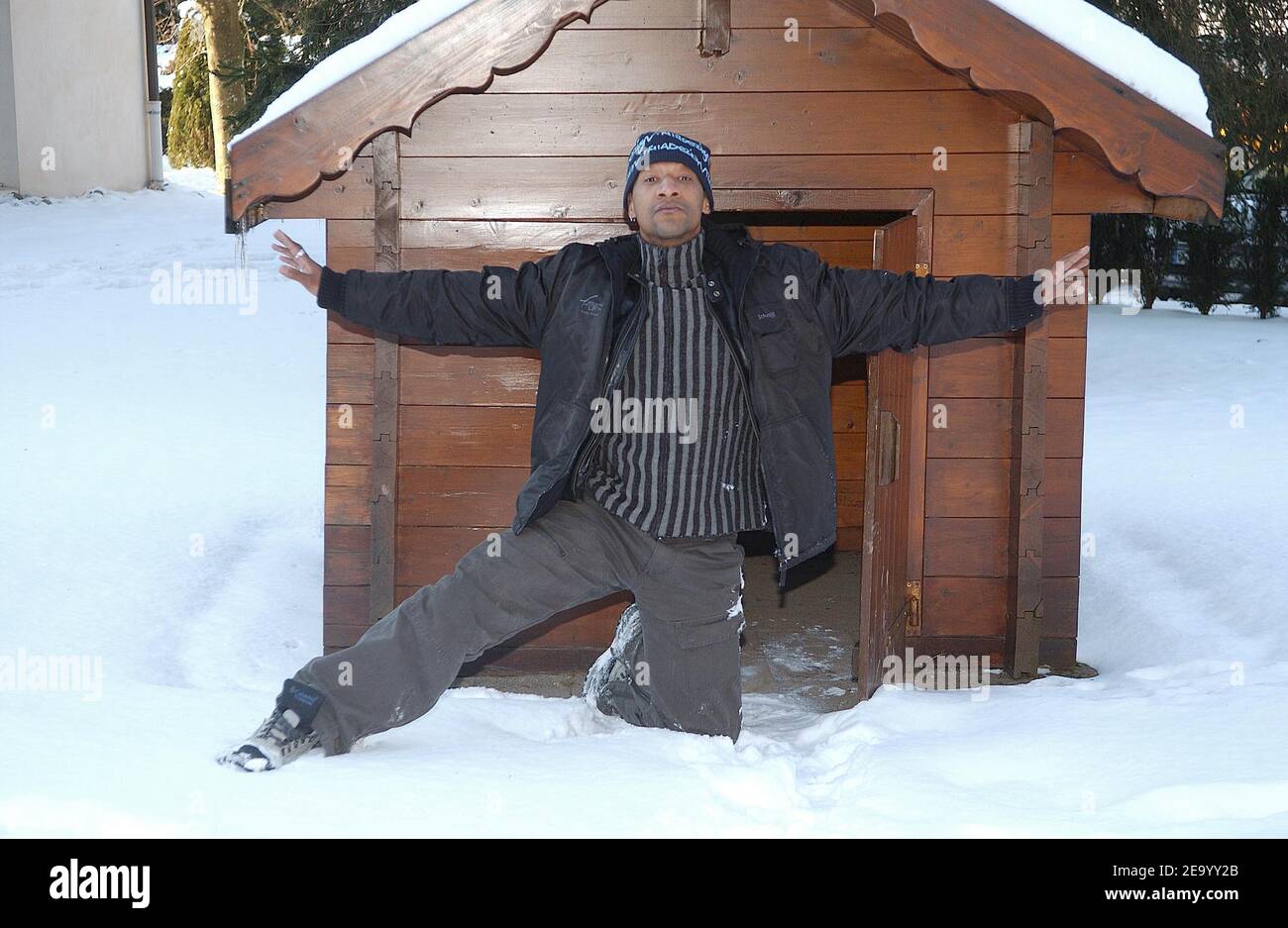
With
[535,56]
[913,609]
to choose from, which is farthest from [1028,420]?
[535,56]

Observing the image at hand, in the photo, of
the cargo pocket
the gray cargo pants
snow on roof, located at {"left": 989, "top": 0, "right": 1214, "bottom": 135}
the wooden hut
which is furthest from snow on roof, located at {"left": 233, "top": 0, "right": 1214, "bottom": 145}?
the cargo pocket

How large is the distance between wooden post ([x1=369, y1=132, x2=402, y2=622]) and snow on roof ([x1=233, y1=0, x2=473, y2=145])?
36 centimetres

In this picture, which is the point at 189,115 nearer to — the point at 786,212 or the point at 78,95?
the point at 78,95

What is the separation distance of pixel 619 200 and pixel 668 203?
122 centimetres

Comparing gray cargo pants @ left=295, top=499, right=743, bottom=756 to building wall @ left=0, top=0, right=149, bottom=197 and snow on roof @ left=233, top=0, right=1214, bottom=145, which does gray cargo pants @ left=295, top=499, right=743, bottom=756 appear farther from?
building wall @ left=0, top=0, right=149, bottom=197

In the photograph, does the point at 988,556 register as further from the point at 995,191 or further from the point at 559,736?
the point at 559,736

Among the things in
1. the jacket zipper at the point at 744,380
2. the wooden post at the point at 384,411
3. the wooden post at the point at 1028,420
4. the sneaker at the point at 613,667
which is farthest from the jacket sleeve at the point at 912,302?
the wooden post at the point at 384,411

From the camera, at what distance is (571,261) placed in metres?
3.99

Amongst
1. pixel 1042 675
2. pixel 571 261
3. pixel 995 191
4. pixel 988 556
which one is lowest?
pixel 1042 675

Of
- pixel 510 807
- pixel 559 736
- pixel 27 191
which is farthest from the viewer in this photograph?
pixel 27 191

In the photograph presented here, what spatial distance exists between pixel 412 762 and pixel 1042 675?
2.87 meters

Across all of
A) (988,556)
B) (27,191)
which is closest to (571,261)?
(988,556)

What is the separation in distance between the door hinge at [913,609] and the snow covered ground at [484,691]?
18.2 inches

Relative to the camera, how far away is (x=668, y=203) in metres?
3.90
